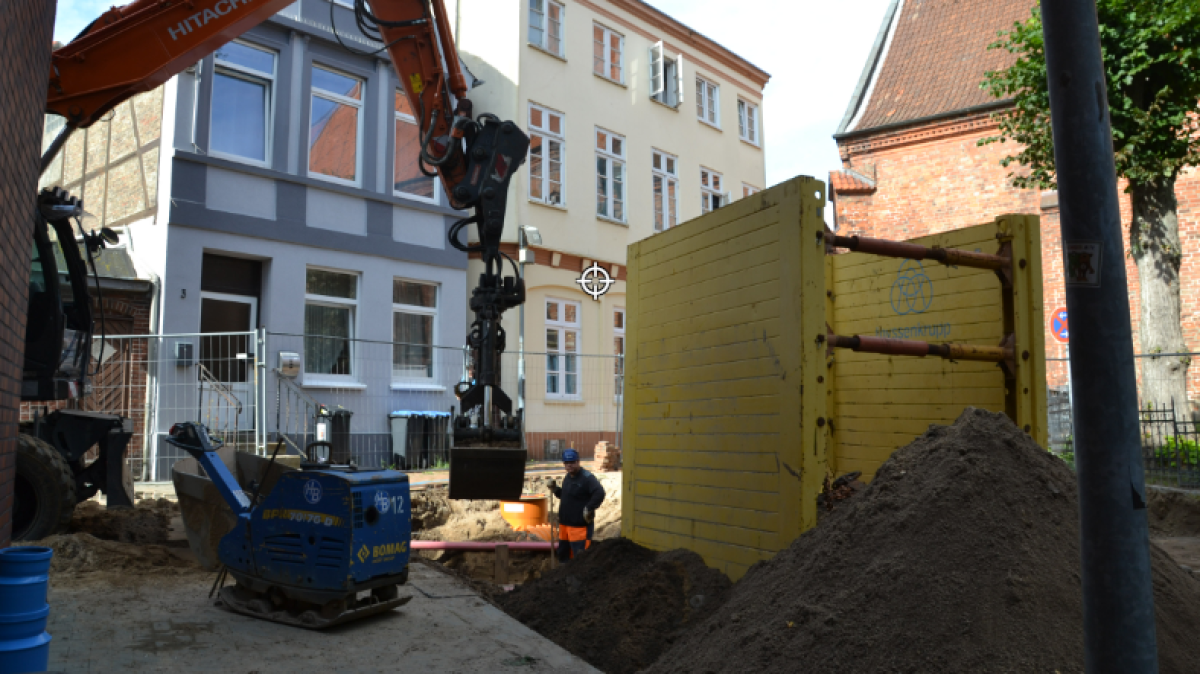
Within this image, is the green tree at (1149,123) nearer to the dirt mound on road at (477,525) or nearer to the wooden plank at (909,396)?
the dirt mound on road at (477,525)

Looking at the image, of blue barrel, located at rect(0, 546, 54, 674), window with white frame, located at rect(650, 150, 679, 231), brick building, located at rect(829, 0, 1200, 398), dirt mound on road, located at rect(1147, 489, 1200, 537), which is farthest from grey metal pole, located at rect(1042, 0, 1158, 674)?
brick building, located at rect(829, 0, 1200, 398)

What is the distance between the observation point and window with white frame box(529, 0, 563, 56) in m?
20.1

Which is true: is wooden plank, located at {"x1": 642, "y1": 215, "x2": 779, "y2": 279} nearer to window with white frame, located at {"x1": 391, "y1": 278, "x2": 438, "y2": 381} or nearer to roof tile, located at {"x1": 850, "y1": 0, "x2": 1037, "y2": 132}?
window with white frame, located at {"x1": 391, "y1": 278, "x2": 438, "y2": 381}

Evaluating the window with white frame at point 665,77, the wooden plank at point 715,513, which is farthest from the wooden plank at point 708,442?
the window with white frame at point 665,77

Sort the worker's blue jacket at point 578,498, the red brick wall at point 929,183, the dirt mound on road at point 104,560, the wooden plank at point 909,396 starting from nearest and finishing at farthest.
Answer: the wooden plank at point 909,396 < the dirt mound on road at point 104,560 < the worker's blue jacket at point 578,498 < the red brick wall at point 929,183

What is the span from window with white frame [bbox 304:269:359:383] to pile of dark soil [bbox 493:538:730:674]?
886 cm

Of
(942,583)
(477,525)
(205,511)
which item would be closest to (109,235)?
(205,511)

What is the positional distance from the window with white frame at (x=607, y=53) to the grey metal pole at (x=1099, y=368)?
1980 cm

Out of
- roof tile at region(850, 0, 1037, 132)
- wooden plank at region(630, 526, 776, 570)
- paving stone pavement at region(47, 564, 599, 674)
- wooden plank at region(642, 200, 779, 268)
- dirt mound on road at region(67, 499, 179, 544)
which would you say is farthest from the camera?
roof tile at region(850, 0, 1037, 132)

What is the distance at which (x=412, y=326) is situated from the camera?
17.4 meters

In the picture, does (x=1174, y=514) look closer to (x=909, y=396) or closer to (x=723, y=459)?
(x=909, y=396)

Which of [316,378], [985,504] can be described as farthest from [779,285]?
[316,378]

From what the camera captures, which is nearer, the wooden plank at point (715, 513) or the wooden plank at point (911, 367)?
the wooden plank at point (715, 513)

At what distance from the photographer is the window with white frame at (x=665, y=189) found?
76.8ft
